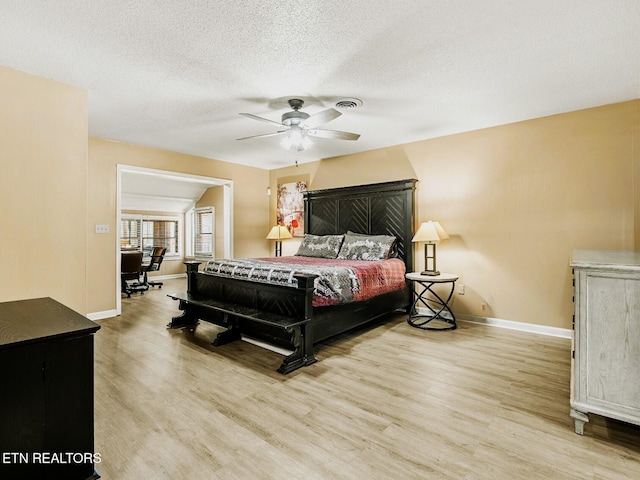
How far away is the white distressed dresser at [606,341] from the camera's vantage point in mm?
1792

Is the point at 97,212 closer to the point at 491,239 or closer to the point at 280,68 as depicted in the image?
the point at 280,68

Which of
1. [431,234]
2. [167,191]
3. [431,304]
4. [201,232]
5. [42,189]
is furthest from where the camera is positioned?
[201,232]

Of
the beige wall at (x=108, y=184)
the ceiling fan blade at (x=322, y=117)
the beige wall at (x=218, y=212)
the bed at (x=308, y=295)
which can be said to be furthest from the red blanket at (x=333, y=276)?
the beige wall at (x=218, y=212)

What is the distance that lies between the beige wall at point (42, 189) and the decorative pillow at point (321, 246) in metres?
3.09

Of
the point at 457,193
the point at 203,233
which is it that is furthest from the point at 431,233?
the point at 203,233

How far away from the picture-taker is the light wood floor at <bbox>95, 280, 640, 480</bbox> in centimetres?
165

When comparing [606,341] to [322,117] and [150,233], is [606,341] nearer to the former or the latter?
[322,117]

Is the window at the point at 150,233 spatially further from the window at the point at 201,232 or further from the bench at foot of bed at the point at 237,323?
the bench at foot of bed at the point at 237,323

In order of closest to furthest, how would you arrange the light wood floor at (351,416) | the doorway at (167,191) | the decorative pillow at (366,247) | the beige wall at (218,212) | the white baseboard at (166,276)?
the light wood floor at (351,416)
the decorative pillow at (366,247)
the doorway at (167,191)
the beige wall at (218,212)
the white baseboard at (166,276)

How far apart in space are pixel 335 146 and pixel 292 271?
8.86ft

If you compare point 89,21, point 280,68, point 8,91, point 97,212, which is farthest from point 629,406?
point 97,212

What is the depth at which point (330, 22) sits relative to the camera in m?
2.12

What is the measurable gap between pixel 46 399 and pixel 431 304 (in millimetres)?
4343

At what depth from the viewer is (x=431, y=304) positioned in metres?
Result: 4.68
